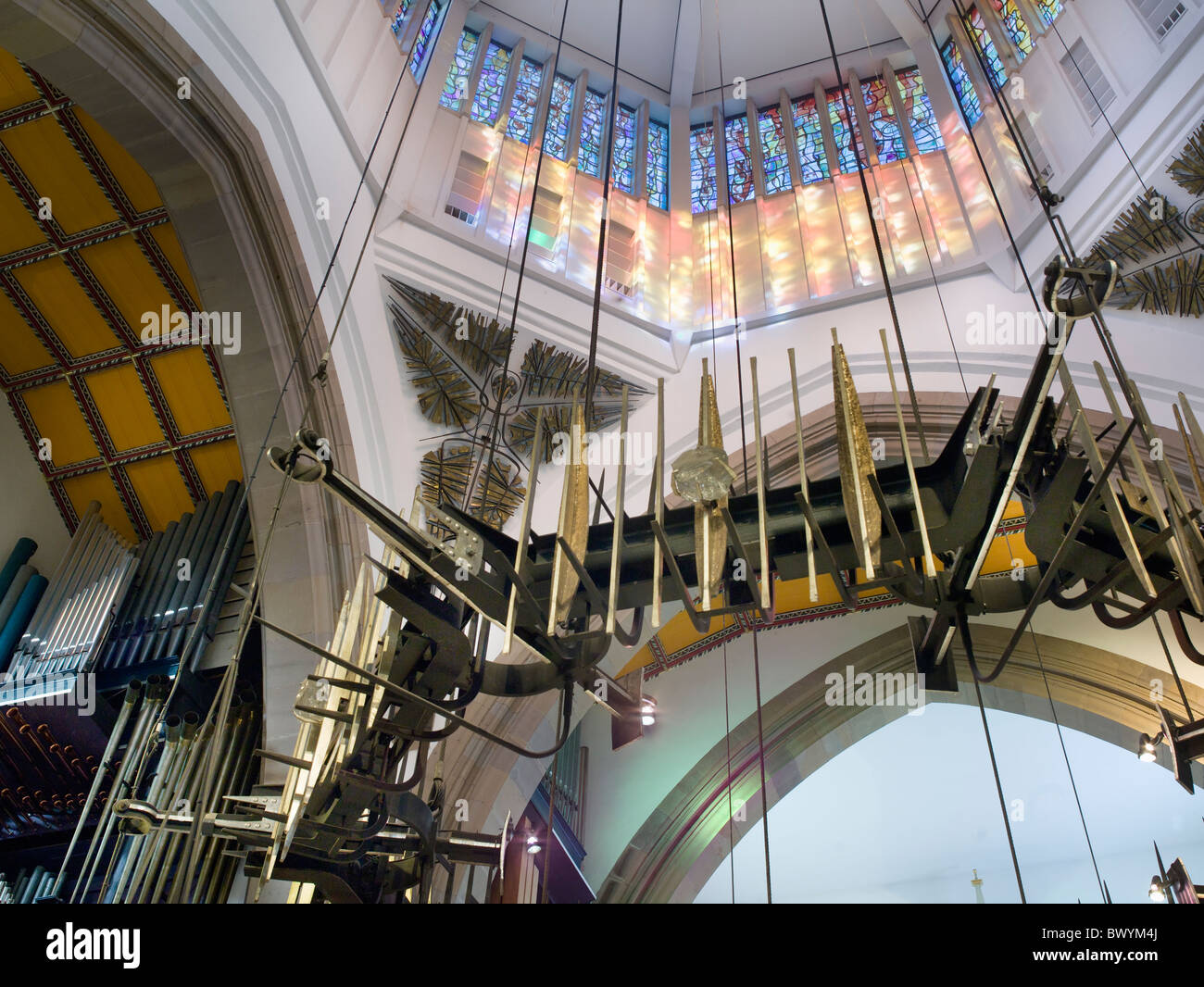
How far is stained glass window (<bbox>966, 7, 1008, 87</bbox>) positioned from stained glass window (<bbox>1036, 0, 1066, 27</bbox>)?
0.48 meters

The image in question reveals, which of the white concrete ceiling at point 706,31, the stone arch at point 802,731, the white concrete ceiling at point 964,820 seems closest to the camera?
the stone arch at point 802,731

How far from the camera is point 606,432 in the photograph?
7.48 metres

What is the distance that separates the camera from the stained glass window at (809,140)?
902 cm

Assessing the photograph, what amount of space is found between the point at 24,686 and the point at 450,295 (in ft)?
13.6

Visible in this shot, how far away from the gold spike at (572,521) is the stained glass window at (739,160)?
713cm

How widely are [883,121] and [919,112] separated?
1.16ft

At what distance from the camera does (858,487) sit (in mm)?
2408
